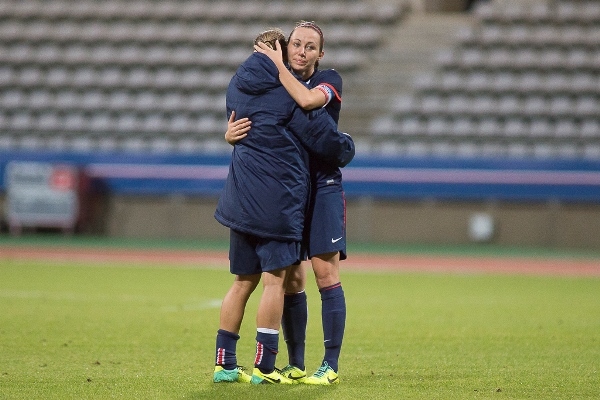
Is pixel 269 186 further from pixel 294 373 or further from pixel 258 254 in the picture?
pixel 294 373

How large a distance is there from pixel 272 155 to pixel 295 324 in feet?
3.42

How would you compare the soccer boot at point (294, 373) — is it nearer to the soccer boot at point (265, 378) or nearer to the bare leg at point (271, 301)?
the soccer boot at point (265, 378)

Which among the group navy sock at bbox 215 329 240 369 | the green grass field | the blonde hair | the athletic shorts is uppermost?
the blonde hair

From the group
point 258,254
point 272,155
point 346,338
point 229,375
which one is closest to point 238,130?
point 272,155

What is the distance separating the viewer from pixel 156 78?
2123cm

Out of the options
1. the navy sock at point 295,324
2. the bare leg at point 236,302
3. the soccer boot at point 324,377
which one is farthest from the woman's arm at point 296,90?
the soccer boot at point 324,377

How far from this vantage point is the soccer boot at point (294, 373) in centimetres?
542

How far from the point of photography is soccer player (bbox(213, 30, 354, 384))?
5148 mm

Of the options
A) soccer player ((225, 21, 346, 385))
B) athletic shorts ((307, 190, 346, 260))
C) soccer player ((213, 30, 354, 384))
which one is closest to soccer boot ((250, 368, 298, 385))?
soccer player ((213, 30, 354, 384))

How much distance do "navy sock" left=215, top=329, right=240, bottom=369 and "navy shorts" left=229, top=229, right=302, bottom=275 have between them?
36 centimetres

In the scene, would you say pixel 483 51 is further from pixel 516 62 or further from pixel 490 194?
pixel 490 194

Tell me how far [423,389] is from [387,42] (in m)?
17.3

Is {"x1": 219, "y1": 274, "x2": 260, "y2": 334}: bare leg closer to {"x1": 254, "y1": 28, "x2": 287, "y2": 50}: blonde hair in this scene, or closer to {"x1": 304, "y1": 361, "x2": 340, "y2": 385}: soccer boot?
{"x1": 304, "y1": 361, "x2": 340, "y2": 385}: soccer boot

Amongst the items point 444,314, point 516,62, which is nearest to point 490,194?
point 516,62
